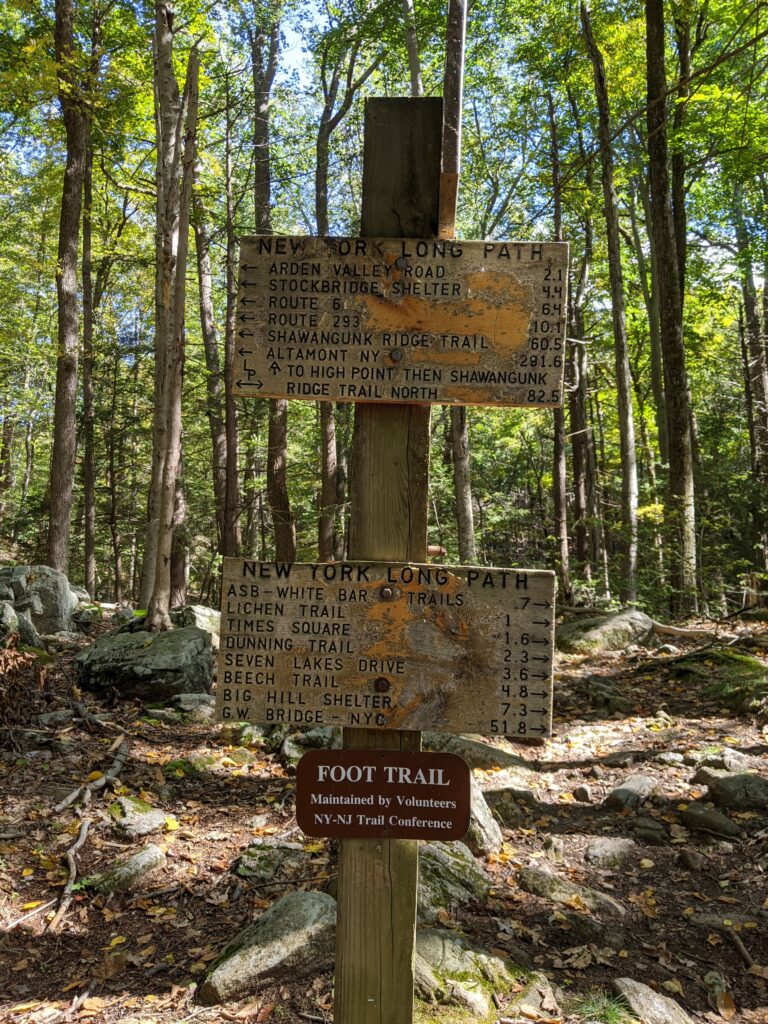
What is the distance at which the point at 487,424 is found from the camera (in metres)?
24.8

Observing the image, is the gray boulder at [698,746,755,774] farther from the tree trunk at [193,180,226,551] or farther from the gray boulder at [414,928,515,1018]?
the tree trunk at [193,180,226,551]

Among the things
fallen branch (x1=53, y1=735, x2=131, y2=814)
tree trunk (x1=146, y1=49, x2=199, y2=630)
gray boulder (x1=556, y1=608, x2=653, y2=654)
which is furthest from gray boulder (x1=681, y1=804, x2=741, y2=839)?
tree trunk (x1=146, y1=49, x2=199, y2=630)

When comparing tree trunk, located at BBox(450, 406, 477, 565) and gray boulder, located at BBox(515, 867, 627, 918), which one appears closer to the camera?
gray boulder, located at BBox(515, 867, 627, 918)

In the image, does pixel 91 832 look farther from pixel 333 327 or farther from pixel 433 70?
pixel 433 70

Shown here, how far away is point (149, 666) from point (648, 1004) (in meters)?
5.59

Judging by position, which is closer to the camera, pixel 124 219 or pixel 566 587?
pixel 566 587

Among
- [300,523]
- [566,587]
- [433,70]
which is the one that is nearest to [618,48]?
[433,70]

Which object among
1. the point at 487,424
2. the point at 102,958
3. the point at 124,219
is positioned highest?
the point at 124,219

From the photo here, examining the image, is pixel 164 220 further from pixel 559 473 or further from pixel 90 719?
pixel 559 473

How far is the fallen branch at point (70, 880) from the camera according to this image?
3842 mm

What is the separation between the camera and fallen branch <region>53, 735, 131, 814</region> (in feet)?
16.3

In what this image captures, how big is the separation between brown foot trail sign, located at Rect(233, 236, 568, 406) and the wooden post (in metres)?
0.15

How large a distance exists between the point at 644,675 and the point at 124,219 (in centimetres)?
1772

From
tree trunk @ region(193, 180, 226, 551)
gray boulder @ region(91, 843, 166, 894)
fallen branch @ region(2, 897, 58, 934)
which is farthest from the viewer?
tree trunk @ region(193, 180, 226, 551)
